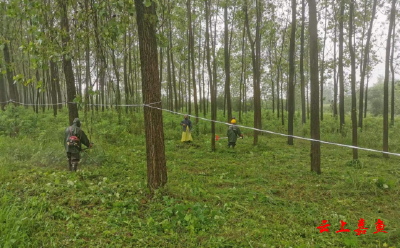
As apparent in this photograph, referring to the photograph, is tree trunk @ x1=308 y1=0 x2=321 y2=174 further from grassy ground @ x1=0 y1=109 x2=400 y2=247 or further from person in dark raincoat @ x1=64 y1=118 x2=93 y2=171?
person in dark raincoat @ x1=64 y1=118 x2=93 y2=171

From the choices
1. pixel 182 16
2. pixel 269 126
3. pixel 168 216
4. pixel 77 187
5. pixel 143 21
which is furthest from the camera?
pixel 269 126

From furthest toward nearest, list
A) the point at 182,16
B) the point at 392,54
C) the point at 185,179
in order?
the point at 392,54 → the point at 182,16 → the point at 185,179

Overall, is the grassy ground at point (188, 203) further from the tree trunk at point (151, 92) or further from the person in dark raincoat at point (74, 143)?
the person in dark raincoat at point (74, 143)

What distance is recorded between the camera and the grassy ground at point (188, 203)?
3359 millimetres

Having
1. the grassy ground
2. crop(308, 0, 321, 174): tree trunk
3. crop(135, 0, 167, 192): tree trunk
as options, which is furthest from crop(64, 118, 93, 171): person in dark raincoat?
crop(308, 0, 321, 174): tree trunk

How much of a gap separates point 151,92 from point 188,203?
2.19 m

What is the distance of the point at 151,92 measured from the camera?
434 centimetres

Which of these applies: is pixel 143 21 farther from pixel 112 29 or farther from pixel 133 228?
pixel 133 228

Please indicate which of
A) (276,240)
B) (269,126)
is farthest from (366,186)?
(269,126)

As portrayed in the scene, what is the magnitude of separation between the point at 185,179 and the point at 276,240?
3255mm

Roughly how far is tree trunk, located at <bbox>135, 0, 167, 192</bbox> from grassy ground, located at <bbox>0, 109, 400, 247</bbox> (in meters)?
0.42

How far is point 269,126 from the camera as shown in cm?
1680

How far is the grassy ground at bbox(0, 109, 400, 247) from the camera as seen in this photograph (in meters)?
3.36

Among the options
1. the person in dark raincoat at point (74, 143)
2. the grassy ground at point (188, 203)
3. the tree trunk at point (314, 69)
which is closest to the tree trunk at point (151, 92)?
the grassy ground at point (188, 203)
